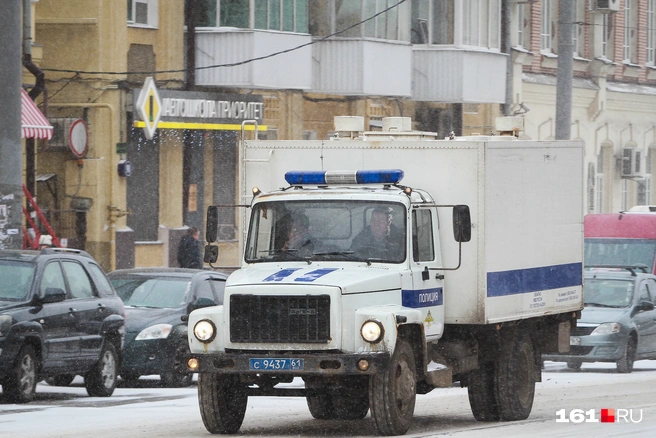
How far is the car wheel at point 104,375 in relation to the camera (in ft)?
59.7

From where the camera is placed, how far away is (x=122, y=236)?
105 ft

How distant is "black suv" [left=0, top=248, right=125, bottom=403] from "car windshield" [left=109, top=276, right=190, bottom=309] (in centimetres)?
178

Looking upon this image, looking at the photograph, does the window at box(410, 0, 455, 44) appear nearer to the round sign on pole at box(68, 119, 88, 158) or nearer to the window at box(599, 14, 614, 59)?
the window at box(599, 14, 614, 59)

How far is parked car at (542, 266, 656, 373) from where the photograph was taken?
2348 cm

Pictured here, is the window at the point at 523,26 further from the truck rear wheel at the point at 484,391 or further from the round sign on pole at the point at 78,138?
the truck rear wheel at the point at 484,391

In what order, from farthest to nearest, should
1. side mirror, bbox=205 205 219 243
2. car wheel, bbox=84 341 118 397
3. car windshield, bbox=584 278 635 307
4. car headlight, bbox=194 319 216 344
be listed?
1. car windshield, bbox=584 278 635 307
2. car wheel, bbox=84 341 118 397
3. side mirror, bbox=205 205 219 243
4. car headlight, bbox=194 319 216 344

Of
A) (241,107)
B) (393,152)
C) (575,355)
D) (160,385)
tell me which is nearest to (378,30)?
(241,107)

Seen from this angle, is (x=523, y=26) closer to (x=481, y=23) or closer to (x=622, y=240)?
(x=481, y=23)

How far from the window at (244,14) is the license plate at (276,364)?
71.4 ft

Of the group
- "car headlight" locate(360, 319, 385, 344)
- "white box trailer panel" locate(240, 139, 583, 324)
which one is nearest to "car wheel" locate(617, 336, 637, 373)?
"white box trailer panel" locate(240, 139, 583, 324)

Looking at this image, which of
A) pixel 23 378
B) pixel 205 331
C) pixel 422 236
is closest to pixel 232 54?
pixel 23 378

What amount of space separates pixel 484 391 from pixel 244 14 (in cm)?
1983

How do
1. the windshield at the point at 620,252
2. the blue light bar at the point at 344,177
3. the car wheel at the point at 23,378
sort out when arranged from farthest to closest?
1. the windshield at the point at 620,252
2. the car wheel at the point at 23,378
3. the blue light bar at the point at 344,177

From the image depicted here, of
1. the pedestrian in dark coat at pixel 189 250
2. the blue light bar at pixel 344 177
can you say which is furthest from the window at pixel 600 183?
the blue light bar at pixel 344 177
